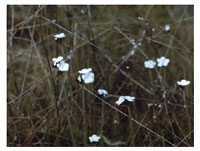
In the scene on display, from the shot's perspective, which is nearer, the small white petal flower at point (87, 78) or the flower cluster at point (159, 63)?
the small white petal flower at point (87, 78)

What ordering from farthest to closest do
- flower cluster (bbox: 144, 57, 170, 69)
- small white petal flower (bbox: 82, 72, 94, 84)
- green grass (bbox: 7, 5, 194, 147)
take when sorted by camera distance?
flower cluster (bbox: 144, 57, 170, 69)
green grass (bbox: 7, 5, 194, 147)
small white petal flower (bbox: 82, 72, 94, 84)

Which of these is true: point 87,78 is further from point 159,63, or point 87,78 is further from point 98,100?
point 159,63

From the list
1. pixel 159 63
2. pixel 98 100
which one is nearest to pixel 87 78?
pixel 98 100

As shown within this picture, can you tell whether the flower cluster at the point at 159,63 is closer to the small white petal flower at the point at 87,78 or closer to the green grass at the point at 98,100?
the green grass at the point at 98,100

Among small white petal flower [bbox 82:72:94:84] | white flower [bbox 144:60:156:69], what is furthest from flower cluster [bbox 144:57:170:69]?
small white petal flower [bbox 82:72:94:84]

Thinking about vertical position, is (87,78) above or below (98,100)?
above

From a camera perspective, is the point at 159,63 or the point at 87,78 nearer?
the point at 87,78

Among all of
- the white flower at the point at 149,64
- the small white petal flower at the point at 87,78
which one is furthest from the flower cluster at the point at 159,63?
the small white petal flower at the point at 87,78

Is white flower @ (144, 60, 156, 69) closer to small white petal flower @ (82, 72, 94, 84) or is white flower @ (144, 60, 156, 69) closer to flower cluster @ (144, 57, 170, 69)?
flower cluster @ (144, 57, 170, 69)

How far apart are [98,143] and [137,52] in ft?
2.46

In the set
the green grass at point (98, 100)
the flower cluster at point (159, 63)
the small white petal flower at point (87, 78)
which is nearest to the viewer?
the small white petal flower at point (87, 78)

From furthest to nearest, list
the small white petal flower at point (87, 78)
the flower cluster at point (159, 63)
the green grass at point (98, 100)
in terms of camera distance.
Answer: the flower cluster at point (159, 63) < the green grass at point (98, 100) < the small white petal flower at point (87, 78)

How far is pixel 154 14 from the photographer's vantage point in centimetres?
213
